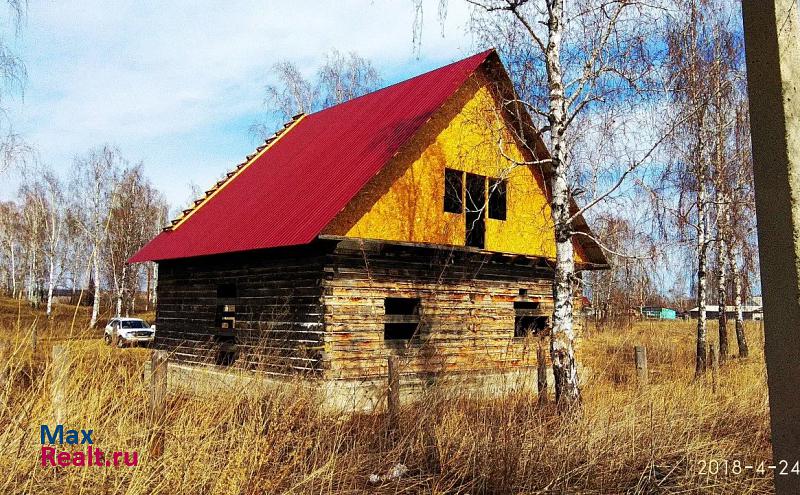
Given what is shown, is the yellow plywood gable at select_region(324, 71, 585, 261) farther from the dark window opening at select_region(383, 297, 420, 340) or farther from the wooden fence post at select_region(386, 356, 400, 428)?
the wooden fence post at select_region(386, 356, 400, 428)

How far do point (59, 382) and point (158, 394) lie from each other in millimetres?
1095

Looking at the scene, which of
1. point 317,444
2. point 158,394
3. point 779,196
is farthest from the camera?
point 158,394

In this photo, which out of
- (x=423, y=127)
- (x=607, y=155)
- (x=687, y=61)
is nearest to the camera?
(x=607, y=155)

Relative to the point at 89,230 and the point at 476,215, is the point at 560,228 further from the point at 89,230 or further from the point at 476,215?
the point at 89,230

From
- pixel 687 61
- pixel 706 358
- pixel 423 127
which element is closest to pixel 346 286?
pixel 423 127

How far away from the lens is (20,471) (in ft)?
12.6

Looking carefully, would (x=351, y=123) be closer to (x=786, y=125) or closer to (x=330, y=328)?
(x=330, y=328)

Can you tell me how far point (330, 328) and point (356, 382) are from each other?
1.12 m

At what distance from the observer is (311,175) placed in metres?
13.2

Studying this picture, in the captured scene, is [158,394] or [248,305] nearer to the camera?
[158,394]

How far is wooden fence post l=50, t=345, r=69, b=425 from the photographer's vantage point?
438 centimetres

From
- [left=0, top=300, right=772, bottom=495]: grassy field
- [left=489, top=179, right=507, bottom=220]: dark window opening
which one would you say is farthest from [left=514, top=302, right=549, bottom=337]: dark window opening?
[left=0, top=300, right=772, bottom=495]: grassy field

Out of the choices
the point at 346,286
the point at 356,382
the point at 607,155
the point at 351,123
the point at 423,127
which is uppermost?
the point at 351,123

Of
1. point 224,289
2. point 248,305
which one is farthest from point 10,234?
point 248,305
